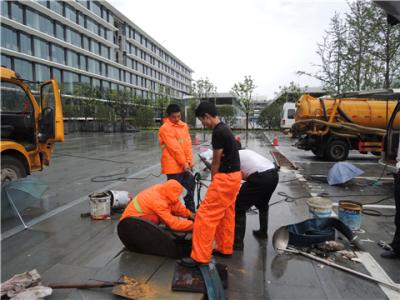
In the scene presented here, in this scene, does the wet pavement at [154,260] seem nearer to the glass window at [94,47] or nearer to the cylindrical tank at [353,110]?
the cylindrical tank at [353,110]

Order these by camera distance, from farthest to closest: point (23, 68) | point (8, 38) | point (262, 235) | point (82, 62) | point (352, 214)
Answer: point (82, 62)
point (23, 68)
point (8, 38)
point (352, 214)
point (262, 235)

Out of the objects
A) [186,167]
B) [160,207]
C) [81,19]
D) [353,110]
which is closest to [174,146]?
[186,167]

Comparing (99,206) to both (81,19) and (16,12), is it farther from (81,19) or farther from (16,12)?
(81,19)

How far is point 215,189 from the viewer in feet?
10.6

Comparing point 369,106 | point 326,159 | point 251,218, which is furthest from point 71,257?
point 369,106

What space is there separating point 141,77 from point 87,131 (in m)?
37.6

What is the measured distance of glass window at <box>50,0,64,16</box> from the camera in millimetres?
42138

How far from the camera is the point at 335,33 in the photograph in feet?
53.6

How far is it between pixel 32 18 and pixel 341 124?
1596 inches

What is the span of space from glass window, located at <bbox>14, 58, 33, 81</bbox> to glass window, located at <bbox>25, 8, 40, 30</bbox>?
4.85 metres

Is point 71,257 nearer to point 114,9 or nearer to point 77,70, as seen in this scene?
point 77,70

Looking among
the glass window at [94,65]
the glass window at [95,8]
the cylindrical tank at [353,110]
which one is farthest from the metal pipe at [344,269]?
the glass window at [95,8]

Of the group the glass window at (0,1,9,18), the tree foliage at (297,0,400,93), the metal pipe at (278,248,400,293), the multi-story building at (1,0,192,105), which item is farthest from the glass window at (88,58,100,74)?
the metal pipe at (278,248,400,293)

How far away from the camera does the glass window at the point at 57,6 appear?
4214cm
